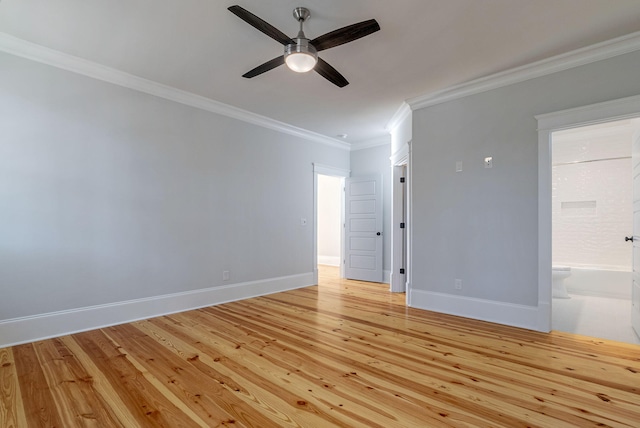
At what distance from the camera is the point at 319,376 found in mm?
2229

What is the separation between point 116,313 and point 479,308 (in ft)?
13.8

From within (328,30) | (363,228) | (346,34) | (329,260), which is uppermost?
(328,30)

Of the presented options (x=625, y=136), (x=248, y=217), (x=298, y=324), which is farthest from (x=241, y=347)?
(x=625, y=136)

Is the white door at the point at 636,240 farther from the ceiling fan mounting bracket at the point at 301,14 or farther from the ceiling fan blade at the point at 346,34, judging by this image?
the ceiling fan mounting bracket at the point at 301,14

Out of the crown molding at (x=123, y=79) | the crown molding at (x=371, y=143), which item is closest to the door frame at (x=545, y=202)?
the crown molding at (x=371, y=143)

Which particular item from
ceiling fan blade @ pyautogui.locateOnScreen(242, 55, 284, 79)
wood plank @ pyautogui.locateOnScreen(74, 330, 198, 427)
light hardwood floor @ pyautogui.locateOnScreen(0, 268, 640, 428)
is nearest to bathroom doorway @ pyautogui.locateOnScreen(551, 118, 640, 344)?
light hardwood floor @ pyautogui.locateOnScreen(0, 268, 640, 428)

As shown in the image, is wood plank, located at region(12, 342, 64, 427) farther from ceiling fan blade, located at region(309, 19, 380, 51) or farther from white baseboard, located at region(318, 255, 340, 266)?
white baseboard, located at region(318, 255, 340, 266)

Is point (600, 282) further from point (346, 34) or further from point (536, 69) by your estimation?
point (346, 34)

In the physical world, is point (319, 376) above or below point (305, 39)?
below

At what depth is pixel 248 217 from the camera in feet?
15.5

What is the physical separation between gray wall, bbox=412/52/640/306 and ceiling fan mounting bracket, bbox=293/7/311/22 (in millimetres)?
2312

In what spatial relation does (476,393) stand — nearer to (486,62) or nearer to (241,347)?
(241,347)

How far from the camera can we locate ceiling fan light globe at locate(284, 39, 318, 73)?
2.28m

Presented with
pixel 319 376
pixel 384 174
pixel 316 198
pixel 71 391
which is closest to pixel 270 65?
→ pixel 319 376
